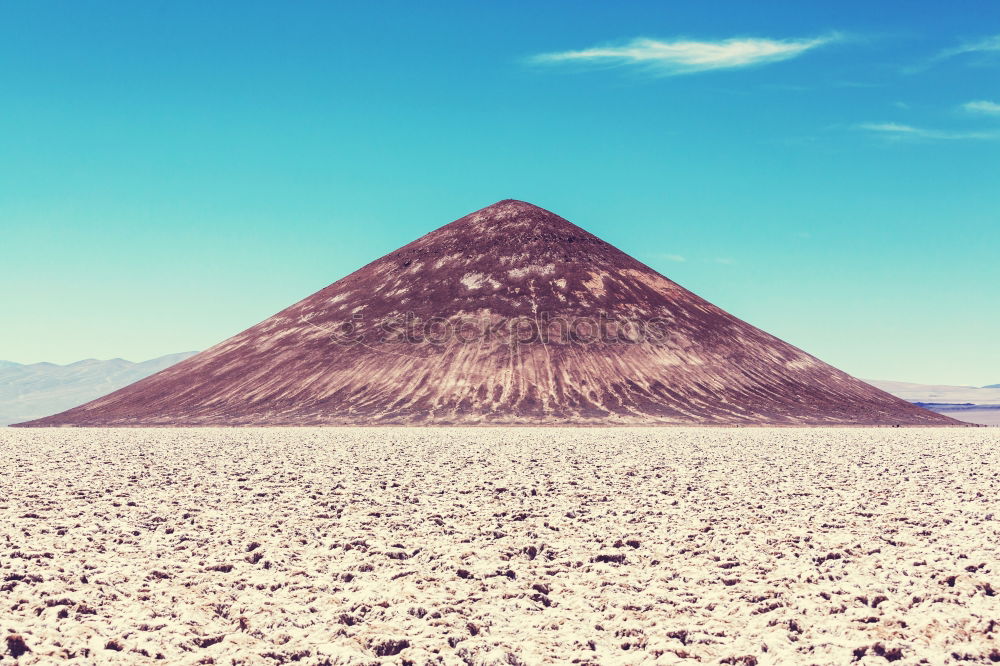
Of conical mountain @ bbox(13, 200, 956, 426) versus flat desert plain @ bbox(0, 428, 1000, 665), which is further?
conical mountain @ bbox(13, 200, 956, 426)

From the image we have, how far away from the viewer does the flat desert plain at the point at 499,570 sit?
897 centimetres

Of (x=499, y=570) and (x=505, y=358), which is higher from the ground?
(x=505, y=358)

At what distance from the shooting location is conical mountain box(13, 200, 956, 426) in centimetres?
8138

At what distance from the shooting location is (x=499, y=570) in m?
12.2

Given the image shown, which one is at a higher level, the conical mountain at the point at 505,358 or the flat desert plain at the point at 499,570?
the conical mountain at the point at 505,358

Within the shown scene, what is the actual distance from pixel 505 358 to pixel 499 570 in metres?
77.3

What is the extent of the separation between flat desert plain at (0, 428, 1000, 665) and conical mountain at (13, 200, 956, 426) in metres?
56.8

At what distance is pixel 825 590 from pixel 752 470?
52.5 ft

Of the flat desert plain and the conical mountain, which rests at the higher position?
the conical mountain

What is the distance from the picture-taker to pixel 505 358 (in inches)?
3526

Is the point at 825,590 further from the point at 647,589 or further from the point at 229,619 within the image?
the point at 229,619

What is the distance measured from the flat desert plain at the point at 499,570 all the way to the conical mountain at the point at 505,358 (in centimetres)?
5677

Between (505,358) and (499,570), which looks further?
(505,358)

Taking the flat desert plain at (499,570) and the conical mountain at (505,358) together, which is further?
the conical mountain at (505,358)
